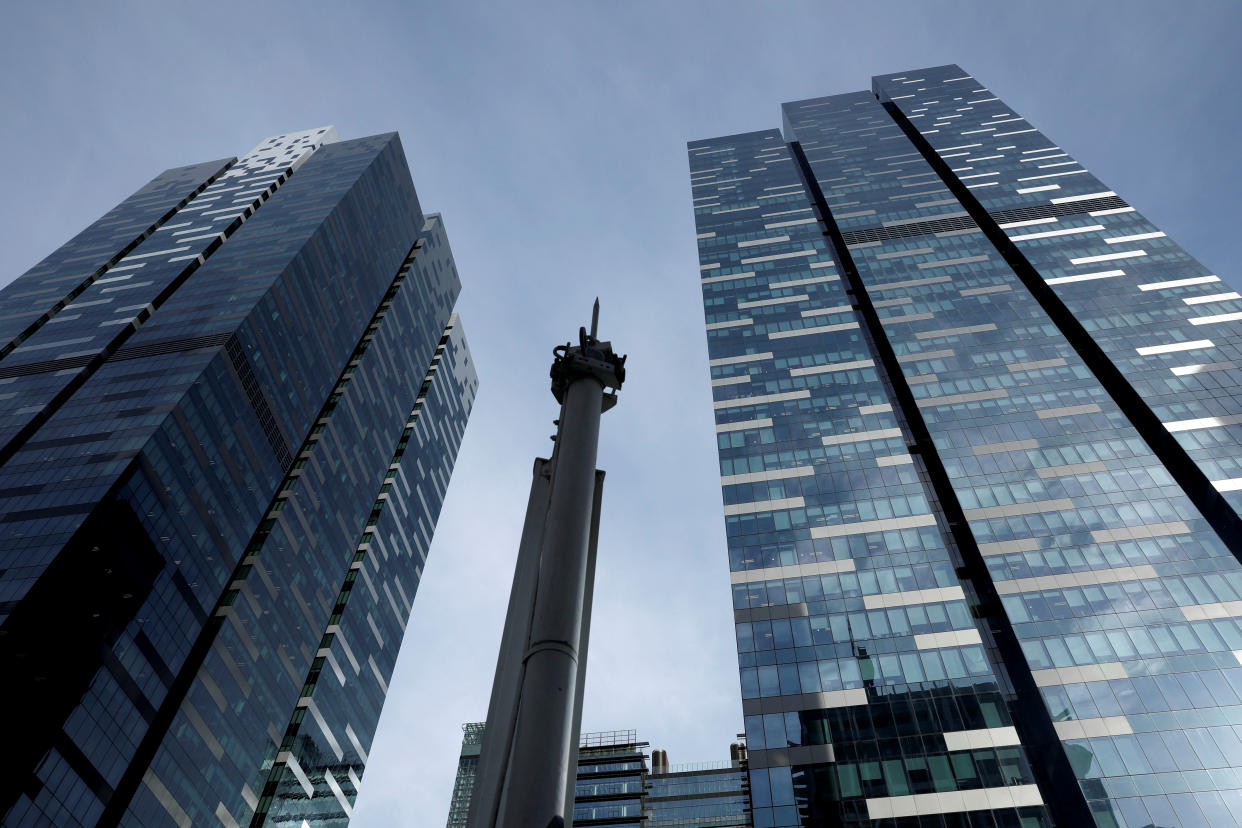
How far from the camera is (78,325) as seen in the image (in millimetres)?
107938

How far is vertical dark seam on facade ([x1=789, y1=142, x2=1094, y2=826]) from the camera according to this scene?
51.1 meters

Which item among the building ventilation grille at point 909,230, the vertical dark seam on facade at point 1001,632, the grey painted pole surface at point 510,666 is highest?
the building ventilation grille at point 909,230

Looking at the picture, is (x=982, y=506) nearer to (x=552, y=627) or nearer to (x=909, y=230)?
(x=909, y=230)

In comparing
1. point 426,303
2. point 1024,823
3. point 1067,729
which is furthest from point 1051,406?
point 426,303

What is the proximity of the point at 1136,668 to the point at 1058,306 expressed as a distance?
4405cm

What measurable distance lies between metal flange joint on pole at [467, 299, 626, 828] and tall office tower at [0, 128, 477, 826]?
7123 cm

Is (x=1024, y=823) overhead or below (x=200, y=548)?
below

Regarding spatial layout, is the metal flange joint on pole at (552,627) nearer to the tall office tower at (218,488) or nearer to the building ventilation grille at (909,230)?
the tall office tower at (218,488)

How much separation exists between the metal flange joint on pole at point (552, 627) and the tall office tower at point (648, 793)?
110975 millimetres

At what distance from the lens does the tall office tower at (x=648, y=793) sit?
116 metres

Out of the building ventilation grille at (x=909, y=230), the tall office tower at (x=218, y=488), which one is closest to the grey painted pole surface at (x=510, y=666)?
the tall office tower at (x=218, y=488)

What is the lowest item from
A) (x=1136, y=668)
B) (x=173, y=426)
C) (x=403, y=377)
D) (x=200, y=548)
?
(x=1136, y=668)

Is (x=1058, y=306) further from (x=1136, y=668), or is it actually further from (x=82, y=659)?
(x=82, y=659)

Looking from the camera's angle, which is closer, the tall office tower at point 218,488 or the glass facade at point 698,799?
the tall office tower at point 218,488
